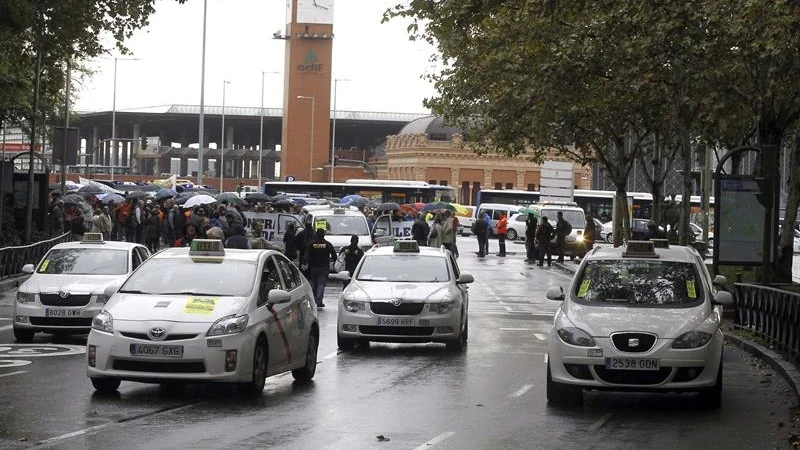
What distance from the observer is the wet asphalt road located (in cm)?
1206

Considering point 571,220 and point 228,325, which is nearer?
point 228,325

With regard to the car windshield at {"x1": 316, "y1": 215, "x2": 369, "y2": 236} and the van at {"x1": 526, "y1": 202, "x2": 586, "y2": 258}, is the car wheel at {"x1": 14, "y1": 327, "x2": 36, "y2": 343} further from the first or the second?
the van at {"x1": 526, "y1": 202, "x2": 586, "y2": 258}

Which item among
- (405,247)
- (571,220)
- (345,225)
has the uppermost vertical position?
(405,247)

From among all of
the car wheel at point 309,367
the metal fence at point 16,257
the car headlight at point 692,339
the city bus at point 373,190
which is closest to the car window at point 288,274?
the car wheel at point 309,367

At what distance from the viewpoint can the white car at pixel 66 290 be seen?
805 inches

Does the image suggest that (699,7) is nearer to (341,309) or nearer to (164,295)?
(341,309)

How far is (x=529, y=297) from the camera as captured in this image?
34844 millimetres

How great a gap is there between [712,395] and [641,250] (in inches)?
82.1

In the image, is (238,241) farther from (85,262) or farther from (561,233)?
(561,233)

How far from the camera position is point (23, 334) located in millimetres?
20672

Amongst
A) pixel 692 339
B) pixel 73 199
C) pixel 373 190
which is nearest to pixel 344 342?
pixel 692 339

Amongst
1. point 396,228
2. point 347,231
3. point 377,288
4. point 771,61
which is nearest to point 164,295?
point 377,288

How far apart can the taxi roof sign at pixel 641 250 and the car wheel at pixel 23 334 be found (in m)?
8.59

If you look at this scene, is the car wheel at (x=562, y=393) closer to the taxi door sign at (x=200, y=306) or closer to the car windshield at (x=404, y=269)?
the taxi door sign at (x=200, y=306)
